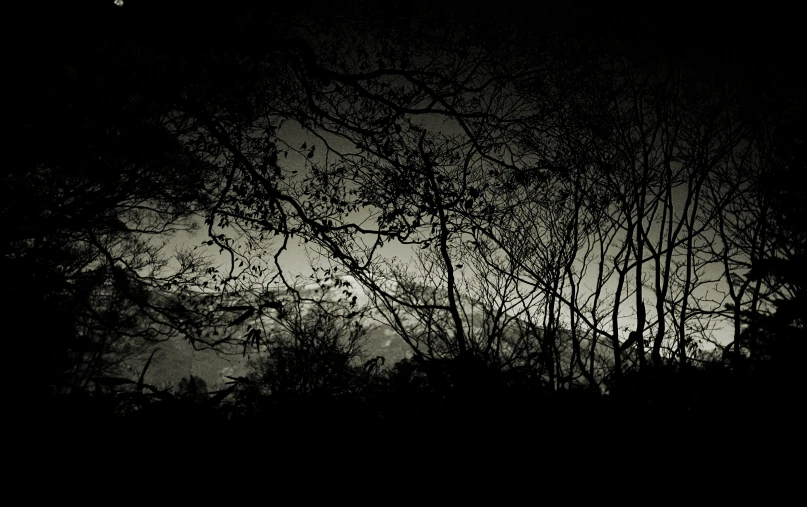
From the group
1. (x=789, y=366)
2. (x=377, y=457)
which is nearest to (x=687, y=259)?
(x=789, y=366)

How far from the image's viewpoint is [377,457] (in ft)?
7.29

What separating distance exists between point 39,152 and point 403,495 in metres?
7.62

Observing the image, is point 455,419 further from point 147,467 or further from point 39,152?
point 39,152

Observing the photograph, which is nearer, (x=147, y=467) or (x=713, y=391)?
(x=147, y=467)

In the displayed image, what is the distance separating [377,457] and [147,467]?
53.6 inches

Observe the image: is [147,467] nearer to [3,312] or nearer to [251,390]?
[251,390]

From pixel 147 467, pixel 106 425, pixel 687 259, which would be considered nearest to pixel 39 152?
pixel 106 425

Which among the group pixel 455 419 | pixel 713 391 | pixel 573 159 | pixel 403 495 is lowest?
pixel 403 495

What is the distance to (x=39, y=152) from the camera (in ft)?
18.3

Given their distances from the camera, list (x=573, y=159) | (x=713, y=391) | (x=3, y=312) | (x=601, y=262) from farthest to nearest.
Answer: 1. (x=601, y=262)
2. (x=573, y=159)
3. (x=3, y=312)
4. (x=713, y=391)

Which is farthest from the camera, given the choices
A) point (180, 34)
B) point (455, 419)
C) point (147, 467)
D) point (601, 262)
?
point (601, 262)

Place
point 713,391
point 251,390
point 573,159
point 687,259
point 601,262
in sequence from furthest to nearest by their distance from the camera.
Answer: point 601,262 → point 687,259 → point 573,159 → point 251,390 → point 713,391

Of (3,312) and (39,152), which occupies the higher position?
(39,152)

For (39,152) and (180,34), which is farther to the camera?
(39,152)
